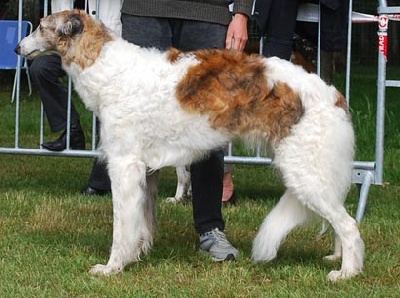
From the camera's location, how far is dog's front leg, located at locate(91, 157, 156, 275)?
551 cm

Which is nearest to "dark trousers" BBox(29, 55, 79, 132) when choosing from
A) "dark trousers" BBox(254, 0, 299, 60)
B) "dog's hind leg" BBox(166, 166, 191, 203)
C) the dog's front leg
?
"dog's hind leg" BBox(166, 166, 191, 203)

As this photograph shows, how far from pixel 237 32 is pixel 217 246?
53.9 inches

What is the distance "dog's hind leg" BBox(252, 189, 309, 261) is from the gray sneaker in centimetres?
31

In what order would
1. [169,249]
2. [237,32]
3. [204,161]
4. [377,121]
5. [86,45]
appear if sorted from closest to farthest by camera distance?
1. [86,45]
2. [237,32]
3. [204,161]
4. [169,249]
5. [377,121]

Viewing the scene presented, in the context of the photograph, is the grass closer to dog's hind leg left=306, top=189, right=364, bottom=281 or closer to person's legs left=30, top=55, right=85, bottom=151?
dog's hind leg left=306, top=189, right=364, bottom=281

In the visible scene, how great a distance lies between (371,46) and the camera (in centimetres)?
1903

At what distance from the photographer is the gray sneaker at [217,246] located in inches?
232

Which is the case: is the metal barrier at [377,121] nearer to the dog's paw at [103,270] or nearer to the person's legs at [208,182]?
the person's legs at [208,182]

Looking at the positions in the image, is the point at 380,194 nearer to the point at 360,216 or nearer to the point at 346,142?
the point at 360,216

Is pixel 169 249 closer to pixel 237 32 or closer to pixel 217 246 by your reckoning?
pixel 217 246

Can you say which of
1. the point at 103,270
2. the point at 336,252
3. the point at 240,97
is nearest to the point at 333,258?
the point at 336,252

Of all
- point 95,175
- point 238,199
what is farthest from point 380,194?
point 95,175

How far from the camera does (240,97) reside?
17.6ft

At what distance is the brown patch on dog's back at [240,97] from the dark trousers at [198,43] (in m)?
0.42
